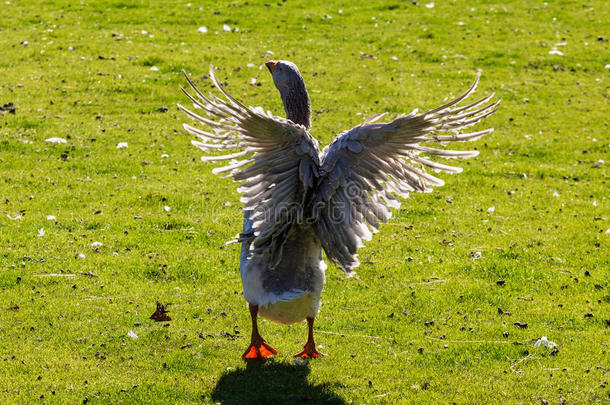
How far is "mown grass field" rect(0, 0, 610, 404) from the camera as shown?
297 inches

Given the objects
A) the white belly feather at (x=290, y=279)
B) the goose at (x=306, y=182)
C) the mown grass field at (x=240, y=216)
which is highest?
the goose at (x=306, y=182)

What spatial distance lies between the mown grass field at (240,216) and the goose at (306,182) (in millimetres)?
1034

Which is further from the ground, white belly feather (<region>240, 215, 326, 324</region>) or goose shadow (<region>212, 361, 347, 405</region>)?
white belly feather (<region>240, 215, 326, 324</region>)

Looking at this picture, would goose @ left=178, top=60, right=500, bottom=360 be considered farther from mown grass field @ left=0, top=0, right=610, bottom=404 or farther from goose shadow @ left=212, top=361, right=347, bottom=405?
mown grass field @ left=0, top=0, right=610, bottom=404

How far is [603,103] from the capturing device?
17156mm

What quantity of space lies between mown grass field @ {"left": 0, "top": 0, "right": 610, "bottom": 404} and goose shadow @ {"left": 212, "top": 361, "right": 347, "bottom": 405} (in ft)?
0.08

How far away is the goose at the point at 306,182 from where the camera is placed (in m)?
6.58

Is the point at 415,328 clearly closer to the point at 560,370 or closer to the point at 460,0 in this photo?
the point at 560,370

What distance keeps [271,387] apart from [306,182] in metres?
2.22

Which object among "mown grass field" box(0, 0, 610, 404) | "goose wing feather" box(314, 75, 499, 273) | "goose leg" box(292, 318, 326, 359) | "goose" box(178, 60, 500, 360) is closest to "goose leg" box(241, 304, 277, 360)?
"goose" box(178, 60, 500, 360)

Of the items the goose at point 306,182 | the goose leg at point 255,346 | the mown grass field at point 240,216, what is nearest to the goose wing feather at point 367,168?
the goose at point 306,182

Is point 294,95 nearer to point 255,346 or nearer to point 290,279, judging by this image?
point 290,279

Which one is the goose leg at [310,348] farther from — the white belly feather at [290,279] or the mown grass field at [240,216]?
the white belly feather at [290,279]

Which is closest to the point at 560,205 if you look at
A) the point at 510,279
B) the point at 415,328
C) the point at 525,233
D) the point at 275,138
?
the point at 525,233
